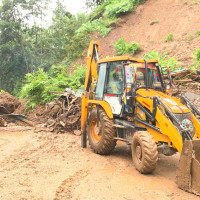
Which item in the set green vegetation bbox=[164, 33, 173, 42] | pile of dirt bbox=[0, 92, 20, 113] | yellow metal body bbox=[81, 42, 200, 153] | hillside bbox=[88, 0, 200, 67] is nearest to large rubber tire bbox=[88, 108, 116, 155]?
yellow metal body bbox=[81, 42, 200, 153]

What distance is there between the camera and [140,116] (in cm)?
608

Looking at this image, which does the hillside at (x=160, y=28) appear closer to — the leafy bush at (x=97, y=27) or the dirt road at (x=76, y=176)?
the leafy bush at (x=97, y=27)

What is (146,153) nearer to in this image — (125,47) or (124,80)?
(124,80)

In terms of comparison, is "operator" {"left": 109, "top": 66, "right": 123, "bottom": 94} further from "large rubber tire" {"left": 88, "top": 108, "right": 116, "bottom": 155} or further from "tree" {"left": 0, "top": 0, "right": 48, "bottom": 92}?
"tree" {"left": 0, "top": 0, "right": 48, "bottom": 92}

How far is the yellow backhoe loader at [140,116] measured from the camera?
15.8 feet

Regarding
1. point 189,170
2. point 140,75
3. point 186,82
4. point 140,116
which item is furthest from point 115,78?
point 186,82

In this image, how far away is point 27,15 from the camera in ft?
77.1

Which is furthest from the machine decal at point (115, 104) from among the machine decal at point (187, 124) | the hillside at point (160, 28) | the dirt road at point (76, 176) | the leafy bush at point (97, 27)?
the leafy bush at point (97, 27)

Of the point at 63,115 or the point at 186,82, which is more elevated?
the point at 186,82

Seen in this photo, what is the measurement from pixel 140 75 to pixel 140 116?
3.28 ft

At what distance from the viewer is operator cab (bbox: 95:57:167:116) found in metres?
6.11

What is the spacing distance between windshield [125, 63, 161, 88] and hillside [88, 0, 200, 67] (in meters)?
9.02

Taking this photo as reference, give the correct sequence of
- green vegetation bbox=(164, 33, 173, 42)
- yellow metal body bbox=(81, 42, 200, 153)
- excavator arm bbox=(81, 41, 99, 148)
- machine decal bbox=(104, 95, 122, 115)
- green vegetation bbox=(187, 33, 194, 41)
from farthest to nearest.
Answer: green vegetation bbox=(164, 33, 173, 42) → green vegetation bbox=(187, 33, 194, 41) → excavator arm bbox=(81, 41, 99, 148) → machine decal bbox=(104, 95, 122, 115) → yellow metal body bbox=(81, 42, 200, 153)

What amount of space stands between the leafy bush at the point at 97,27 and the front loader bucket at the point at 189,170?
19899mm
